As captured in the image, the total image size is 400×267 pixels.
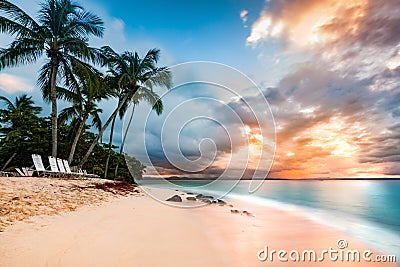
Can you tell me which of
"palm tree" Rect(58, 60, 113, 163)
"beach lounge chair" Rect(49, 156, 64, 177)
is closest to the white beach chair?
"beach lounge chair" Rect(49, 156, 64, 177)

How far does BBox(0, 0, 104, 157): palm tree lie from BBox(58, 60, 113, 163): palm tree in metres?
0.57

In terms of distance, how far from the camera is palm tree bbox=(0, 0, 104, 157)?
11055mm

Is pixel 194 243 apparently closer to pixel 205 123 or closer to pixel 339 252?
pixel 339 252

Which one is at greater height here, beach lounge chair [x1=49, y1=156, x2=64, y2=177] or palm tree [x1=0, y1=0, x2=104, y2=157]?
palm tree [x1=0, y1=0, x2=104, y2=157]

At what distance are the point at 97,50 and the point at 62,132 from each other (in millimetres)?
8250

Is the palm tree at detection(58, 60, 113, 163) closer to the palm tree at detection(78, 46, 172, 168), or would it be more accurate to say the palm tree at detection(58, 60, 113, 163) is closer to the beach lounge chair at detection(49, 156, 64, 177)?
the palm tree at detection(78, 46, 172, 168)

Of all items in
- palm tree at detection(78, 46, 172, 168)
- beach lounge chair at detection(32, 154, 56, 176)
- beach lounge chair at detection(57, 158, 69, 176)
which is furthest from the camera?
palm tree at detection(78, 46, 172, 168)

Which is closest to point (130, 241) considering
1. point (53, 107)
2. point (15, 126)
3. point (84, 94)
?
point (53, 107)

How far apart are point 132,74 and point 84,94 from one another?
3309 mm

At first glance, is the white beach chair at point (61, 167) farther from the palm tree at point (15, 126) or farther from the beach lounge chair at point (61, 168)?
the palm tree at point (15, 126)

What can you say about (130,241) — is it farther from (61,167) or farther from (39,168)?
(61,167)

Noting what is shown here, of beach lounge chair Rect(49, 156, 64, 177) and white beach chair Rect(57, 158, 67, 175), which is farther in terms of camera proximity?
white beach chair Rect(57, 158, 67, 175)

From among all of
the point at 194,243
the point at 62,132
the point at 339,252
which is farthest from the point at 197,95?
the point at 62,132

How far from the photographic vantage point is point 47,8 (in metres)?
11.9
